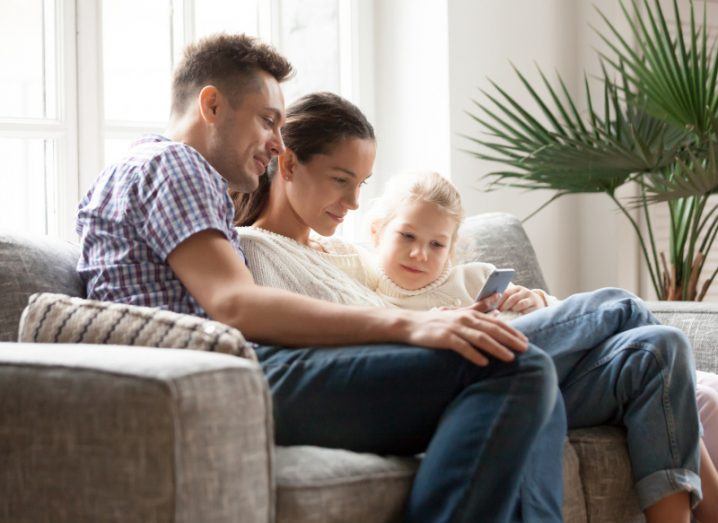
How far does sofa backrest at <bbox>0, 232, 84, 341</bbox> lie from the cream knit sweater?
0.34 metres

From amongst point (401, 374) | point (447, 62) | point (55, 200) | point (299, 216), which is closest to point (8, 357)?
point (401, 374)

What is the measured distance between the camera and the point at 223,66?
2.02 meters

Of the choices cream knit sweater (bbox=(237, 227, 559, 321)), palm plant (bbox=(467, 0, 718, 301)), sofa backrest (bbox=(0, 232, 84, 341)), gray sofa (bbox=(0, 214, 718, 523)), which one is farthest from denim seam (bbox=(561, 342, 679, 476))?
palm plant (bbox=(467, 0, 718, 301))

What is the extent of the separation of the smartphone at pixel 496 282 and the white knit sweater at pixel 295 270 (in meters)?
0.25

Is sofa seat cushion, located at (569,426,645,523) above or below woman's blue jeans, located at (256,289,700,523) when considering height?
below

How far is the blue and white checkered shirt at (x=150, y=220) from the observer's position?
167cm

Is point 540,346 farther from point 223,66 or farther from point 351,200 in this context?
point 223,66

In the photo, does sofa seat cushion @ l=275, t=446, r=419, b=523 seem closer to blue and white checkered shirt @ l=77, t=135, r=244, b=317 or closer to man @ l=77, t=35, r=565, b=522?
man @ l=77, t=35, r=565, b=522

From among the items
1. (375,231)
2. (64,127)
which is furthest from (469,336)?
(64,127)

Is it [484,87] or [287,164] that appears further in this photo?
[484,87]

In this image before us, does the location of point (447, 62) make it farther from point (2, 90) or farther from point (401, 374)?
point (401, 374)

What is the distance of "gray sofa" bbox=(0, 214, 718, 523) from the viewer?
4.02 ft

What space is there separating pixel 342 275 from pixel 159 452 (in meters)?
0.98

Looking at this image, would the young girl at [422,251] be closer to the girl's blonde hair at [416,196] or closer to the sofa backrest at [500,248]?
the girl's blonde hair at [416,196]
